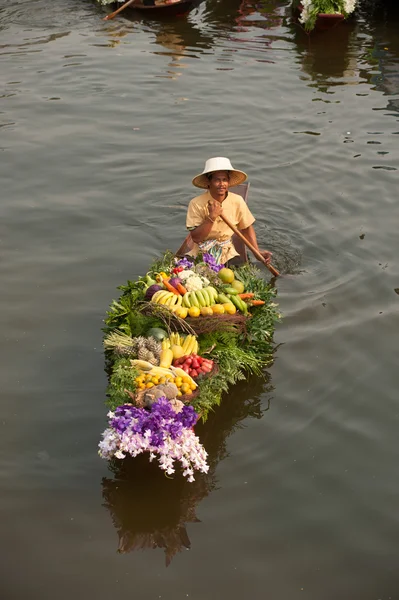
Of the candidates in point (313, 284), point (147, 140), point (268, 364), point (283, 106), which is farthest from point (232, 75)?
point (268, 364)

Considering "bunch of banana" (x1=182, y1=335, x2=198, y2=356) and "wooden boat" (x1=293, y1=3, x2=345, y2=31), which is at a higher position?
"wooden boat" (x1=293, y1=3, x2=345, y2=31)

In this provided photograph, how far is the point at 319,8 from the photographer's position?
1678 cm

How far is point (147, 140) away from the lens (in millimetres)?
12914

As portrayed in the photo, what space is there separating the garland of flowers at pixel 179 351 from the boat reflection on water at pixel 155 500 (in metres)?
0.15

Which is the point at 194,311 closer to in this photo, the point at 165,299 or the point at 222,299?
the point at 165,299

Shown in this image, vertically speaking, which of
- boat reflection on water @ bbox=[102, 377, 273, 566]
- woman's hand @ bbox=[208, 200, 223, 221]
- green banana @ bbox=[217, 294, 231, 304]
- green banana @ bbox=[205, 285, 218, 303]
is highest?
woman's hand @ bbox=[208, 200, 223, 221]

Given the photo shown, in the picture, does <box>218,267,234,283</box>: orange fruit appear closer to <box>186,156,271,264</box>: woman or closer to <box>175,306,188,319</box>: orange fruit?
<box>186,156,271,264</box>: woman

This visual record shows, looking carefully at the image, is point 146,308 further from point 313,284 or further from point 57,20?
point 57,20

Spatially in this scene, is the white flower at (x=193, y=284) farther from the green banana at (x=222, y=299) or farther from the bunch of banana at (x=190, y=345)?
the bunch of banana at (x=190, y=345)

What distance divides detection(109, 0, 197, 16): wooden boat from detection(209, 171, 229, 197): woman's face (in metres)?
11.2

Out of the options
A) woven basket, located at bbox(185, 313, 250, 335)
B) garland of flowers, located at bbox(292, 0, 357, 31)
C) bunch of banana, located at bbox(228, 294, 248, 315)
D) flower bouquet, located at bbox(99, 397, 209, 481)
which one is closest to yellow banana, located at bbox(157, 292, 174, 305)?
woven basket, located at bbox(185, 313, 250, 335)

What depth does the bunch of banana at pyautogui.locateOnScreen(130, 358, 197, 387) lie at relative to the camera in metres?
6.20

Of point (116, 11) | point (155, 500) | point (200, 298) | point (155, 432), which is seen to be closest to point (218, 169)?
point (200, 298)

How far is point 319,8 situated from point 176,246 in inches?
362
